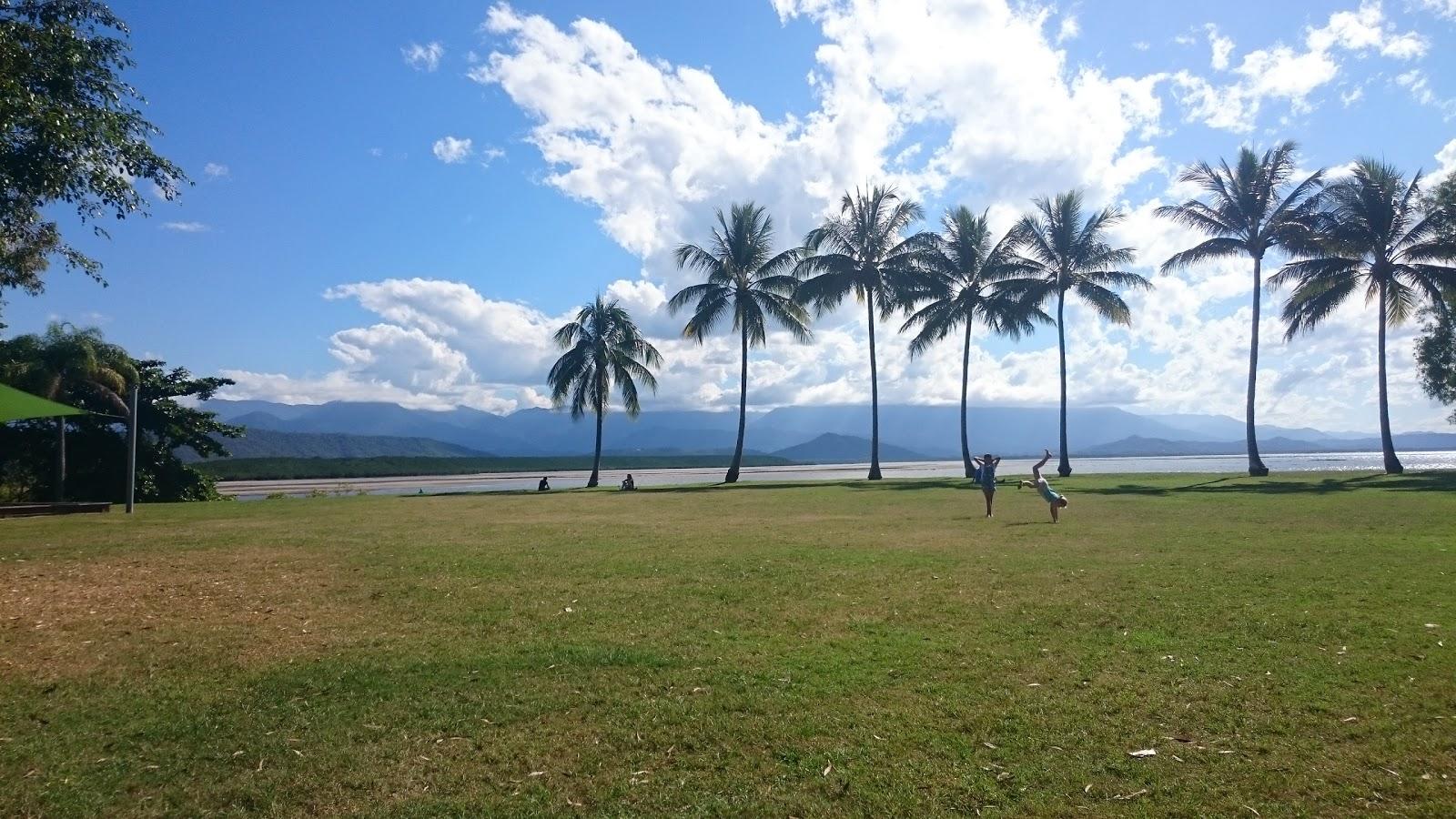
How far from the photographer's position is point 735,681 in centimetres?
602

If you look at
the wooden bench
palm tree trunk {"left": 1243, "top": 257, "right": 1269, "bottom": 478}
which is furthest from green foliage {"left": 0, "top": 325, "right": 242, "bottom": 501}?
palm tree trunk {"left": 1243, "top": 257, "right": 1269, "bottom": 478}

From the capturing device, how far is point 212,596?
29.7ft

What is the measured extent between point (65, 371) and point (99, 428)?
3.45 m

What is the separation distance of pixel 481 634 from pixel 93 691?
2.94 m

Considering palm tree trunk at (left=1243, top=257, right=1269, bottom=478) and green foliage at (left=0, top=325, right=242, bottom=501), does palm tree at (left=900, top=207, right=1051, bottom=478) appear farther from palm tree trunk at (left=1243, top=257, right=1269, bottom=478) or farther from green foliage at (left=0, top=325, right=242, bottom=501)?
green foliage at (left=0, top=325, right=242, bottom=501)

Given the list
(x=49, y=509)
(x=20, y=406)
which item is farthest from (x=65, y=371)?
(x=20, y=406)

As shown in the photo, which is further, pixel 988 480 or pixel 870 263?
pixel 870 263

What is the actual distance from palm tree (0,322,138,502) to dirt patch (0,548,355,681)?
19.5 meters

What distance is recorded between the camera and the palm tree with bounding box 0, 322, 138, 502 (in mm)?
25906

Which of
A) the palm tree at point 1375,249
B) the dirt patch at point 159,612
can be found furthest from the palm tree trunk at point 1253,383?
the dirt patch at point 159,612

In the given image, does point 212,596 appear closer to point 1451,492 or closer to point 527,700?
point 527,700

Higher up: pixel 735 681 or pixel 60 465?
pixel 60 465

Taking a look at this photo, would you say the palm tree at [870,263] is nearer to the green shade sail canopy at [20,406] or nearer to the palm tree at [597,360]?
the palm tree at [597,360]

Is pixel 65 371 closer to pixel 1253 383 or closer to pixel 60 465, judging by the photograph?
pixel 60 465
